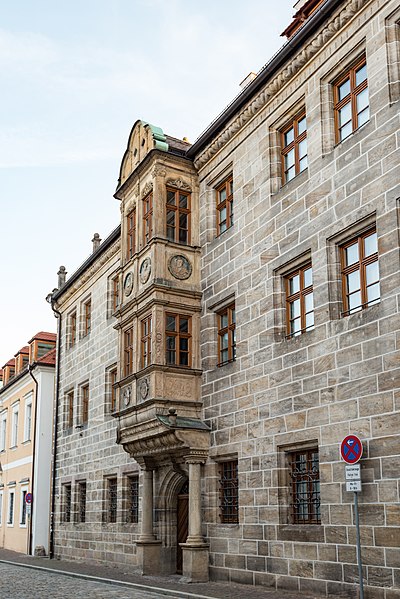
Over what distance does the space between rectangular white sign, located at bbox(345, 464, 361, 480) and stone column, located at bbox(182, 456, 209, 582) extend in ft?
20.0

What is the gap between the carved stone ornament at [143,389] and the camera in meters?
17.3

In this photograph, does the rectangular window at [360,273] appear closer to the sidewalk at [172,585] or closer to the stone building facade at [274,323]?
the stone building facade at [274,323]

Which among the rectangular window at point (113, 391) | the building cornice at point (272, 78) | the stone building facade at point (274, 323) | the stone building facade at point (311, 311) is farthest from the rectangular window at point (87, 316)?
the stone building facade at point (311, 311)

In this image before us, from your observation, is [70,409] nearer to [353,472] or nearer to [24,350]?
[24,350]

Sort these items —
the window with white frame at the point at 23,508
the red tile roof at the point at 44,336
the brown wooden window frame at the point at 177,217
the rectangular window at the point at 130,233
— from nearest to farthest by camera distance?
1. the brown wooden window frame at the point at 177,217
2. the rectangular window at the point at 130,233
3. the window with white frame at the point at 23,508
4. the red tile roof at the point at 44,336

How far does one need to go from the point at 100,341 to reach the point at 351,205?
13.6 meters

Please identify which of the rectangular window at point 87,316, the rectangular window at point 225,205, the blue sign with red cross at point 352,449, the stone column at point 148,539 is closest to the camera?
the blue sign with red cross at point 352,449

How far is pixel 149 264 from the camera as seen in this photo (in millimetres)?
17969

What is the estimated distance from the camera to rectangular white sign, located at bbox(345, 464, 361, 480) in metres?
11.0

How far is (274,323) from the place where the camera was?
14922mm

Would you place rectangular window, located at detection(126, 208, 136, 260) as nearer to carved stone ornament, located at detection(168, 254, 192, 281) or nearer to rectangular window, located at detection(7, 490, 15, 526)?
carved stone ornament, located at detection(168, 254, 192, 281)

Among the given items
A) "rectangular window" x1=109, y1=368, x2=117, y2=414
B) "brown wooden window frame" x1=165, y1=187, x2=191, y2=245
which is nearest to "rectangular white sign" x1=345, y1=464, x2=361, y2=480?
"brown wooden window frame" x1=165, y1=187, x2=191, y2=245

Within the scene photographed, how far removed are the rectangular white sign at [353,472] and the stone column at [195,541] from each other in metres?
6.09

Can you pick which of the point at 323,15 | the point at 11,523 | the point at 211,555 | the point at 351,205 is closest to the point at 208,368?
the point at 211,555
